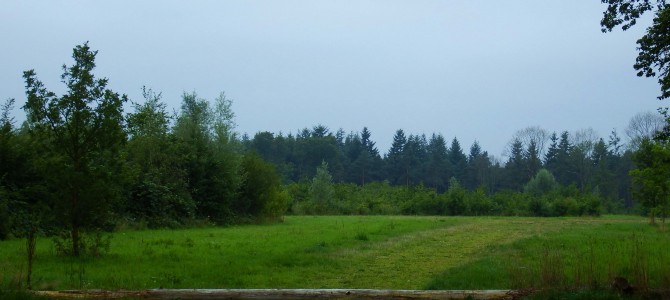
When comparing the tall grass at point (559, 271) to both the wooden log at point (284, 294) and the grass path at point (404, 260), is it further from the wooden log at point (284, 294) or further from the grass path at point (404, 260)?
the wooden log at point (284, 294)

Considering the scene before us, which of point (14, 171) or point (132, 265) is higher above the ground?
point (14, 171)

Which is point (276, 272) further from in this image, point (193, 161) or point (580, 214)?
point (580, 214)

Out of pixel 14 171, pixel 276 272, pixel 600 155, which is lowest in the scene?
pixel 276 272

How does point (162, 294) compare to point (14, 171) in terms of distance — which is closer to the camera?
point (162, 294)

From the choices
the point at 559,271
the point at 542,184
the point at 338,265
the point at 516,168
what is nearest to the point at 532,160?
the point at 516,168

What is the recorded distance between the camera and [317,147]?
392 ft

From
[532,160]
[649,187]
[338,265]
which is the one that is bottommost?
[338,265]

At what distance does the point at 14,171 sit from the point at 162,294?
65.7 feet

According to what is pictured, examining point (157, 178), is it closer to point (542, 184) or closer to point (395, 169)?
point (542, 184)

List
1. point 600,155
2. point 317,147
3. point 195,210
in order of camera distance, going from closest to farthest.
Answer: point 195,210
point 600,155
point 317,147

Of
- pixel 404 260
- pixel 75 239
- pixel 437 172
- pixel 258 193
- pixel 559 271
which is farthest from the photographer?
pixel 437 172

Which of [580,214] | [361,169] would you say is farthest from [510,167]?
[580,214]

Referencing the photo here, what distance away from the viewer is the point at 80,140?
1644 centimetres

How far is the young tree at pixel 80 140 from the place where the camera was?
16.0 meters
